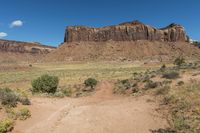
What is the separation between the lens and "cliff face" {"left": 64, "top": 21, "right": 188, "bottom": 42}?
149000 millimetres

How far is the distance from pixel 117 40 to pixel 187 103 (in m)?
135

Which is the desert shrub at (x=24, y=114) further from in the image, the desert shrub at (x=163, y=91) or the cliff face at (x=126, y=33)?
the cliff face at (x=126, y=33)

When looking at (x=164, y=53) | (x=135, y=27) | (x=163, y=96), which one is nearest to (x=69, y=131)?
(x=163, y=96)

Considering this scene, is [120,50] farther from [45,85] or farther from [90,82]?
[45,85]

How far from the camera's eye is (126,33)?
5886 inches

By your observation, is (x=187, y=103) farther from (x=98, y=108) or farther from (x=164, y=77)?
(x=164, y=77)

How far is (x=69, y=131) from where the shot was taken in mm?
11305

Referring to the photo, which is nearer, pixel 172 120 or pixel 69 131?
pixel 69 131

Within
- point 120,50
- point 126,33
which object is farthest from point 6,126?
point 126,33

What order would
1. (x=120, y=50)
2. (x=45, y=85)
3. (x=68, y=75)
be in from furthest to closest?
1. (x=120, y=50)
2. (x=68, y=75)
3. (x=45, y=85)

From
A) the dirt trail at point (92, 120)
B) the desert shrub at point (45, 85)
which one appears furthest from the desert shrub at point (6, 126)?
the desert shrub at point (45, 85)

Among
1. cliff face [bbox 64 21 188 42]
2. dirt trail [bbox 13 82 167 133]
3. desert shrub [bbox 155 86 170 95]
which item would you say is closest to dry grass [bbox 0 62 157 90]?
desert shrub [bbox 155 86 170 95]

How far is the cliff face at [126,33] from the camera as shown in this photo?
149 metres

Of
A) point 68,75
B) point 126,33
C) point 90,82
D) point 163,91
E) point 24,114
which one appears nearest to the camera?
point 24,114
